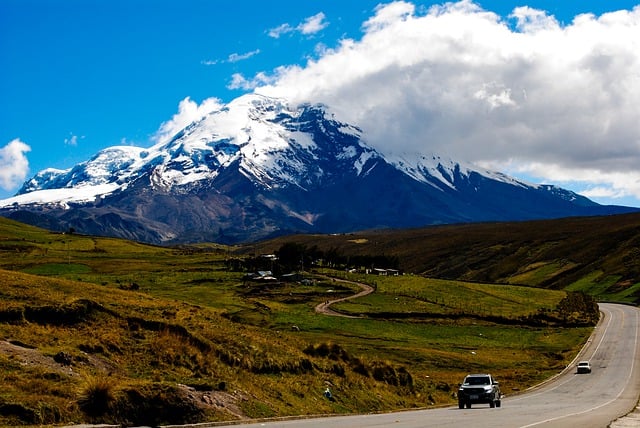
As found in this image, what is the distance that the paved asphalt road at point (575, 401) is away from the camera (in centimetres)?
2950

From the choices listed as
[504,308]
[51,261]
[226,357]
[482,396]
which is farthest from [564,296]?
[226,357]

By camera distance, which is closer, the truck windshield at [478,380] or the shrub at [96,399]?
the shrub at [96,399]

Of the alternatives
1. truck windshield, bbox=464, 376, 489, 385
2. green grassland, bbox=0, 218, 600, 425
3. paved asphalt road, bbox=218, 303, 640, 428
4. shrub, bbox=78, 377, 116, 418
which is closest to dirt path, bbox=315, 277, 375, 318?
green grassland, bbox=0, 218, 600, 425

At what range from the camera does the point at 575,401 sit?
53.8m

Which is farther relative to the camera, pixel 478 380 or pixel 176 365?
pixel 478 380

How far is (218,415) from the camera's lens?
92.1 feet

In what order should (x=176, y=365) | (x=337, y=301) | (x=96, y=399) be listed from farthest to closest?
(x=337, y=301) → (x=176, y=365) → (x=96, y=399)

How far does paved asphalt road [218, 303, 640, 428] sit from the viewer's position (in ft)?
96.8

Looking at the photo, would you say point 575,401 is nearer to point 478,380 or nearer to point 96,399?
point 478,380

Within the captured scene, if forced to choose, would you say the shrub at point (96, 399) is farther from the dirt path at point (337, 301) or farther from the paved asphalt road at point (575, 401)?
the dirt path at point (337, 301)

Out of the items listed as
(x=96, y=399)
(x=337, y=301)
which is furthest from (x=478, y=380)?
(x=337, y=301)

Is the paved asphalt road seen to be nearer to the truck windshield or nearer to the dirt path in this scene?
the truck windshield

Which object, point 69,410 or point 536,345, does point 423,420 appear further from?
point 536,345

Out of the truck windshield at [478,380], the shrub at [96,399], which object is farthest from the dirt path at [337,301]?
the shrub at [96,399]
